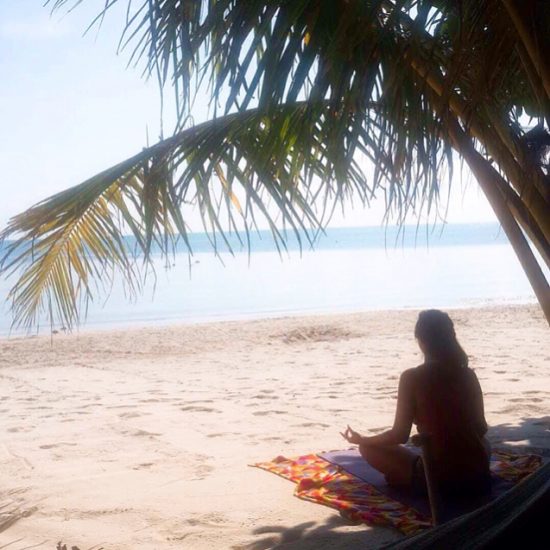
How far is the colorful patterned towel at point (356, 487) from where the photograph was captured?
3398 mm

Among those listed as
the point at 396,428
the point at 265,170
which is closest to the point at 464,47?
the point at 265,170

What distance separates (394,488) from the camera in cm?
376

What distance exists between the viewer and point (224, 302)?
2139cm

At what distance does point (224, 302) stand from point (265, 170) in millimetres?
18470

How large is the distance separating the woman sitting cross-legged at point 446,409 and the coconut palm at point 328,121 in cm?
61

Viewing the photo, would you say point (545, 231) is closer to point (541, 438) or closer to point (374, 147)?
point (374, 147)

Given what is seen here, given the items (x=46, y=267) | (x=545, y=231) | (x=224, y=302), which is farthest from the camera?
(x=224, y=302)

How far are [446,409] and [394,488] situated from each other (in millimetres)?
557

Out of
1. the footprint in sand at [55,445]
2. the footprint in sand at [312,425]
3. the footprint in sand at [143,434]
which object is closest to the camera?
the footprint in sand at [55,445]

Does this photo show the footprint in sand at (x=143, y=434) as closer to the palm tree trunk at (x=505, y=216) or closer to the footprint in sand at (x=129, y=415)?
the footprint in sand at (x=129, y=415)

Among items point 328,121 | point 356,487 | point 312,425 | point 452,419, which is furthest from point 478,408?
point 312,425

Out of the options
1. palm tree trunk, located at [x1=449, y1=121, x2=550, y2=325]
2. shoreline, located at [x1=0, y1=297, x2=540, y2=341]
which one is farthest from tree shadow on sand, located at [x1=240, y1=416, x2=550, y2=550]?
shoreline, located at [x1=0, y1=297, x2=540, y2=341]

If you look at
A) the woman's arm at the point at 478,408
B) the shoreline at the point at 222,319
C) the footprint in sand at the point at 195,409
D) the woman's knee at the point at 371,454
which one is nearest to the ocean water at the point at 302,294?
the shoreline at the point at 222,319

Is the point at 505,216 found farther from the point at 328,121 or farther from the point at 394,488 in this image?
the point at 394,488
